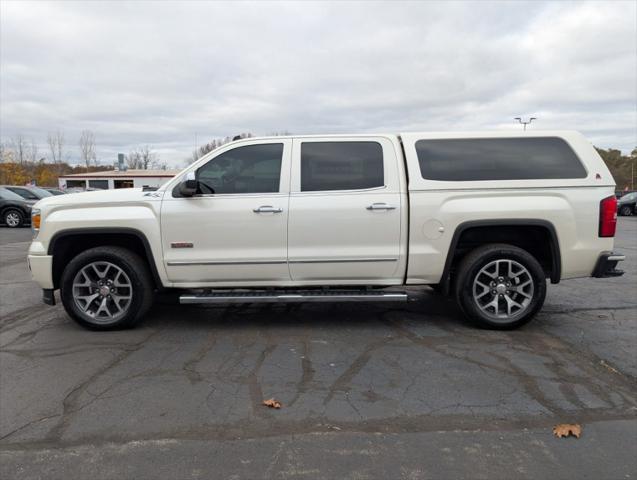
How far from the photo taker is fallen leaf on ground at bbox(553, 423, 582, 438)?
306 cm

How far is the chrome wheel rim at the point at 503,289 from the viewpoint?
5.04 metres

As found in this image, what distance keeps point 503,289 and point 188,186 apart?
134 inches

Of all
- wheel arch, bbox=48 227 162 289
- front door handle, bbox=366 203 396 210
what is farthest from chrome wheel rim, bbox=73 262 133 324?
front door handle, bbox=366 203 396 210

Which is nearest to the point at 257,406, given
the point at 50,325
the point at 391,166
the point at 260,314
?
the point at 260,314

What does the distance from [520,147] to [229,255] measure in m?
3.23

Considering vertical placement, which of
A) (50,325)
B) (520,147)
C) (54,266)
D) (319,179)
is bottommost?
(50,325)

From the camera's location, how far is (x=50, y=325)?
5457 millimetres

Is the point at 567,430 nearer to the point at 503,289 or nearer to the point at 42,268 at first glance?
the point at 503,289

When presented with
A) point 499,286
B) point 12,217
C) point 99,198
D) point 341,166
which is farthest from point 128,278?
point 12,217

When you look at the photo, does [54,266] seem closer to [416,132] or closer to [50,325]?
[50,325]

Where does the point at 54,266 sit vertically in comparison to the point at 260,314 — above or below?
above

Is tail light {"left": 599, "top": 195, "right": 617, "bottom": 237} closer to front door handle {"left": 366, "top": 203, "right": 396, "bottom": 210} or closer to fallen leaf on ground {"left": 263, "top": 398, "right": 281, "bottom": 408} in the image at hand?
front door handle {"left": 366, "top": 203, "right": 396, "bottom": 210}

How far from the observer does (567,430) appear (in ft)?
10.2

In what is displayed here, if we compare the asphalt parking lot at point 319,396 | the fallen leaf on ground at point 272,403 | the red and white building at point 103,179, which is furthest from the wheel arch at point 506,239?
the red and white building at point 103,179
